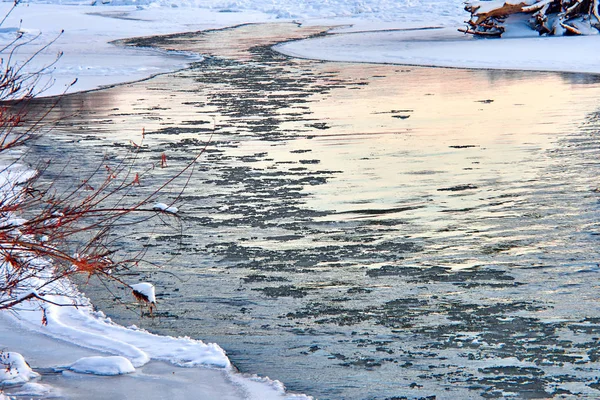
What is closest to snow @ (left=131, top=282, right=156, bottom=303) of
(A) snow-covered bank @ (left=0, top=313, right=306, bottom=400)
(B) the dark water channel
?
(B) the dark water channel

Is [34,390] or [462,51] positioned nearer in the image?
[34,390]

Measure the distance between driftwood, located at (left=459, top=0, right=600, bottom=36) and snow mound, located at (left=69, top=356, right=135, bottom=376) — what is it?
25.8m

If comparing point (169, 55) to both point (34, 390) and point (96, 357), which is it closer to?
point (96, 357)

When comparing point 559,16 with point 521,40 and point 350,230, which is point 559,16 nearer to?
point 521,40

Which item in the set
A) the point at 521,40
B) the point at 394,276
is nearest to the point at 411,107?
the point at 394,276

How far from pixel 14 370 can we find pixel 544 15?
26510 millimetres

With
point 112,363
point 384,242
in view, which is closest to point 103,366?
point 112,363

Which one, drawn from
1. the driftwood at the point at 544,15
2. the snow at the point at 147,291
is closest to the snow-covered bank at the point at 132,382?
the snow at the point at 147,291

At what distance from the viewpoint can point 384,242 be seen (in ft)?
25.0

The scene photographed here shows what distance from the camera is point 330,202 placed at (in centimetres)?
909

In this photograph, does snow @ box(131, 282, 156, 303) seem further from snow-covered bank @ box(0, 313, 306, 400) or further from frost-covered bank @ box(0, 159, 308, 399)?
snow-covered bank @ box(0, 313, 306, 400)

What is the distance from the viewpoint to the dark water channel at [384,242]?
5.29 m

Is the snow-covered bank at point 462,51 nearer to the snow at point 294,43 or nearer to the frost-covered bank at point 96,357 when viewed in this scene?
the snow at point 294,43

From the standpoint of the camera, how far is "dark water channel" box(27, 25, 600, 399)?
5.29 metres
